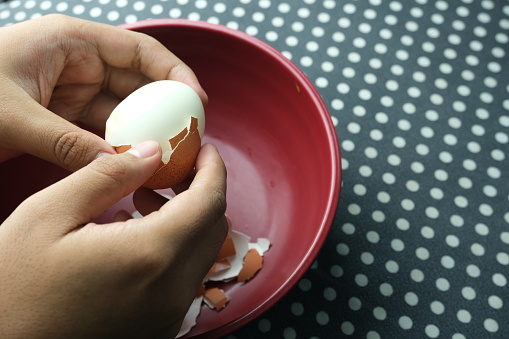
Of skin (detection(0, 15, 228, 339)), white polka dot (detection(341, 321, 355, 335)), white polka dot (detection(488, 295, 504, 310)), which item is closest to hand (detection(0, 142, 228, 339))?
Answer: skin (detection(0, 15, 228, 339))

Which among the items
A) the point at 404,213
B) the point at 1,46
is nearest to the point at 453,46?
the point at 404,213

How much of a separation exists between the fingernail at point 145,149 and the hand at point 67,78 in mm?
49

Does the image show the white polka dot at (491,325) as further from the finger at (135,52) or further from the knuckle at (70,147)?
the knuckle at (70,147)

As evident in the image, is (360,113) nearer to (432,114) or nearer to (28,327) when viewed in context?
(432,114)

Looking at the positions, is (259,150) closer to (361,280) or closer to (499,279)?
(361,280)

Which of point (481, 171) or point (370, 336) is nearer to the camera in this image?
point (370, 336)

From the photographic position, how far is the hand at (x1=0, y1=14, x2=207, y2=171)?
2.31 ft

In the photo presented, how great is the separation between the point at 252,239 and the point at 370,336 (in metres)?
0.28

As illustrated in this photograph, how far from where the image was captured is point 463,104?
1.08m

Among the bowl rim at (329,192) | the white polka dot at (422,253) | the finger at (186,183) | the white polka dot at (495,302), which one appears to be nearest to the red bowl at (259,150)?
the bowl rim at (329,192)

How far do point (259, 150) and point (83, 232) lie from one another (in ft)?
1.71

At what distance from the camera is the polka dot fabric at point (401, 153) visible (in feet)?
3.05

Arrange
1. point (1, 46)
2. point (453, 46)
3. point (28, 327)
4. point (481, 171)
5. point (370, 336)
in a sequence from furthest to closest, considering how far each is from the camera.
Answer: point (453, 46), point (481, 171), point (370, 336), point (1, 46), point (28, 327)

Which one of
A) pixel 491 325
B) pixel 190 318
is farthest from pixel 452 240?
pixel 190 318
